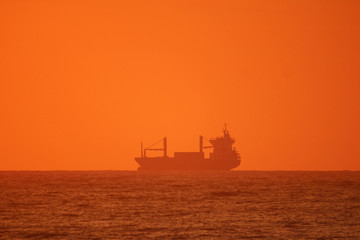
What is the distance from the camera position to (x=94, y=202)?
220 ft

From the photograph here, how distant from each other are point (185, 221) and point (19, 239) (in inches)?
514

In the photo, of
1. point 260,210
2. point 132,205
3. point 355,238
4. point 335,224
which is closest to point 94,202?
point 132,205

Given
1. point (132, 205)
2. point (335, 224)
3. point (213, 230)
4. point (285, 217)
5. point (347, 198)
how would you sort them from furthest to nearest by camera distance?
point (347, 198) → point (132, 205) → point (285, 217) → point (335, 224) → point (213, 230)

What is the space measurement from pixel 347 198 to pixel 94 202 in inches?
992

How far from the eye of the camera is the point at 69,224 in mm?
46219

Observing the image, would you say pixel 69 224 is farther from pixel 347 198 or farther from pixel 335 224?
pixel 347 198

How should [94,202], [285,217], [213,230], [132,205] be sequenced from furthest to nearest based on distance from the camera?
[94,202] → [132,205] → [285,217] → [213,230]

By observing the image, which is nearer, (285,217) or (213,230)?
(213,230)

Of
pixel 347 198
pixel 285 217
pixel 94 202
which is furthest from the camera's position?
pixel 347 198

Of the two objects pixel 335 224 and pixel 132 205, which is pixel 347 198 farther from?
pixel 335 224

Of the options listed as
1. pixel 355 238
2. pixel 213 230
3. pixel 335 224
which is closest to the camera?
pixel 355 238

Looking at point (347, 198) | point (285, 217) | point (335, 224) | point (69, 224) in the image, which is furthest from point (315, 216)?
Result: point (347, 198)

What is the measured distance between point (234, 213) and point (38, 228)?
16543 mm

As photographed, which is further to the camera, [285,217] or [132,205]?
[132,205]
